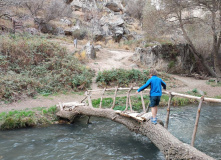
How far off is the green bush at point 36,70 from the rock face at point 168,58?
7.45 m

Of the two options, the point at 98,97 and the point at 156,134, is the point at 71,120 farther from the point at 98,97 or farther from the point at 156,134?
the point at 156,134

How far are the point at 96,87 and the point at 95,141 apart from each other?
26.2ft

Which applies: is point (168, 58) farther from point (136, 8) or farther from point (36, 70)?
point (136, 8)

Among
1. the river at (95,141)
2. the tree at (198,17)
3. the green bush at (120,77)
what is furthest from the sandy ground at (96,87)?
the tree at (198,17)

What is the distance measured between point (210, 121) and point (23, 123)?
31.0 feet

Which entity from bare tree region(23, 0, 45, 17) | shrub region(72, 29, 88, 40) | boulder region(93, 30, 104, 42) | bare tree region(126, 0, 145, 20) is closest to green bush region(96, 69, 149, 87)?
shrub region(72, 29, 88, 40)

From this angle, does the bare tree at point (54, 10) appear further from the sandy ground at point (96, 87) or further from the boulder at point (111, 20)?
the sandy ground at point (96, 87)

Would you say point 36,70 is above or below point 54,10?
below

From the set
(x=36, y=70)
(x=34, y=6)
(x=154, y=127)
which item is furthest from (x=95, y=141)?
→ (x=34, y=6)

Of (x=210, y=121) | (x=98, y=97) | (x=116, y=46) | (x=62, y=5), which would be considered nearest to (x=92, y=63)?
(x=98, y=97)

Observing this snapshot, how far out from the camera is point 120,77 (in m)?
16.7

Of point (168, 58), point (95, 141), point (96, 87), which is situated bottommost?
point (95, 141)

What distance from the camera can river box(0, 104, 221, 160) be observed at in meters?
6.56

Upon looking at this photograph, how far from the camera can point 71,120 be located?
32.6ft
